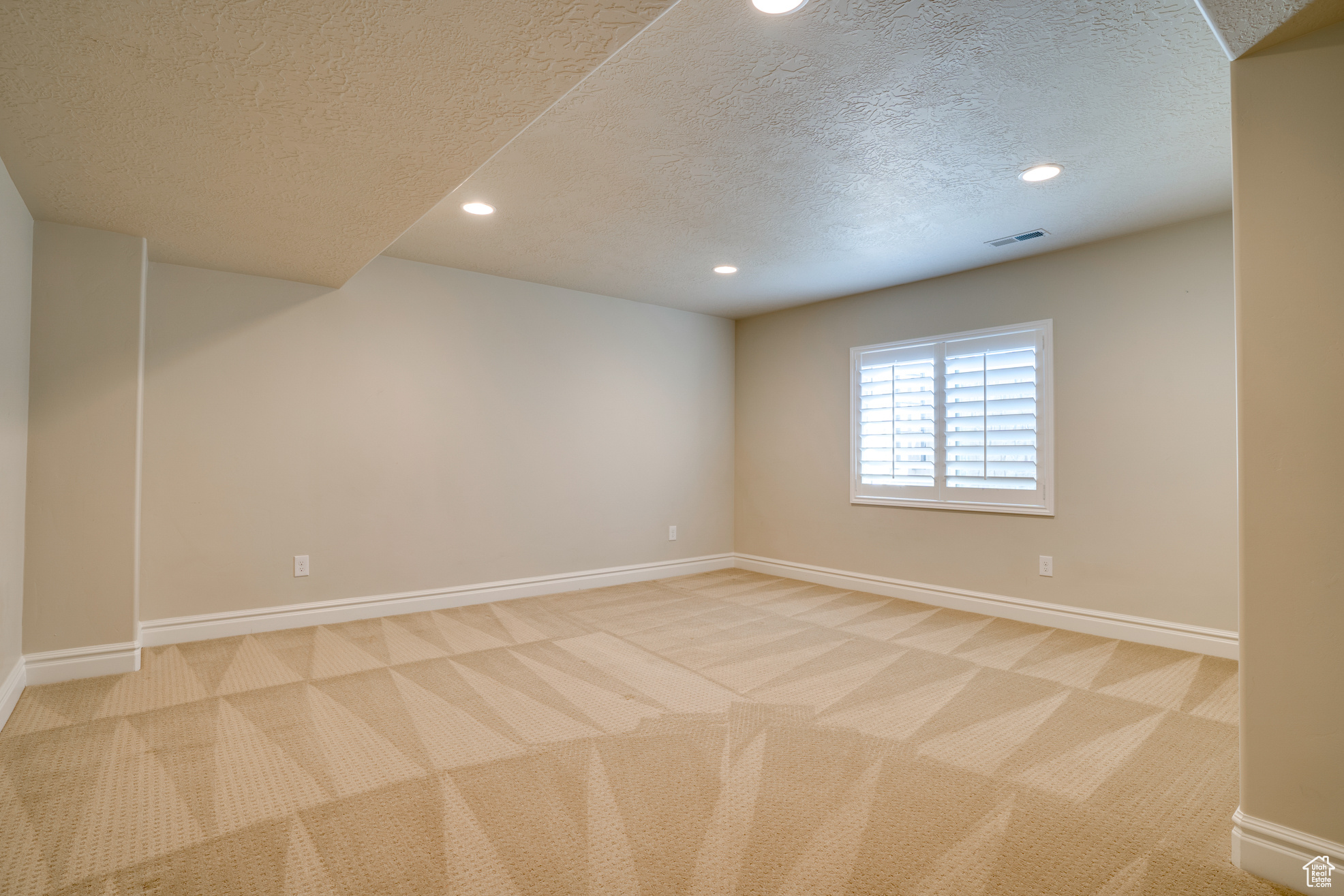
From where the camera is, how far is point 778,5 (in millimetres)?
1801

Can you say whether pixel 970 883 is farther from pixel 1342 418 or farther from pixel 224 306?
pixel 224 306

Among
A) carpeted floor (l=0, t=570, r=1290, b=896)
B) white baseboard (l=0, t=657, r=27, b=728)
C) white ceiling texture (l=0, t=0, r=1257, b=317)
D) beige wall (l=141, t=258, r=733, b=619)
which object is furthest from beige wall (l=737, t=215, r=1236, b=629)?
white baseboard (l=0, t=657, r=27, b=728)

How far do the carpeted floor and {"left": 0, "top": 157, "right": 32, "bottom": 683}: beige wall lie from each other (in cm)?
38

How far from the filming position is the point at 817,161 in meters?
2.77

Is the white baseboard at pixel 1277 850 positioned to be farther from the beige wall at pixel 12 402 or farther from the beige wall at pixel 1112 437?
the beige wall at pixel 12 402

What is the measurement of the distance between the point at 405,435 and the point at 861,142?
331cm

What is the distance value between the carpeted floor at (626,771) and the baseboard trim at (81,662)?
0.10 meters

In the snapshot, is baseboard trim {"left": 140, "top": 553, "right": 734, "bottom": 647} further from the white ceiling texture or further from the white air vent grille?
the white air vent grille

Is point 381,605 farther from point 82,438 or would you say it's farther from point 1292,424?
point 1292,424

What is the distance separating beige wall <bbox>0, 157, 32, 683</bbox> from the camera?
250 cm

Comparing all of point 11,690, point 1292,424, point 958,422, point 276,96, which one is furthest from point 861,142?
point 11,690

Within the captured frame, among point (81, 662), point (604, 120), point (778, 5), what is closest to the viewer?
point (778, 5)

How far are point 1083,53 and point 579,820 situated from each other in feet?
9.32

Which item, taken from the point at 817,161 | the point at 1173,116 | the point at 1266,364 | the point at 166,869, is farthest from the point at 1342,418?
the point at 166,869
